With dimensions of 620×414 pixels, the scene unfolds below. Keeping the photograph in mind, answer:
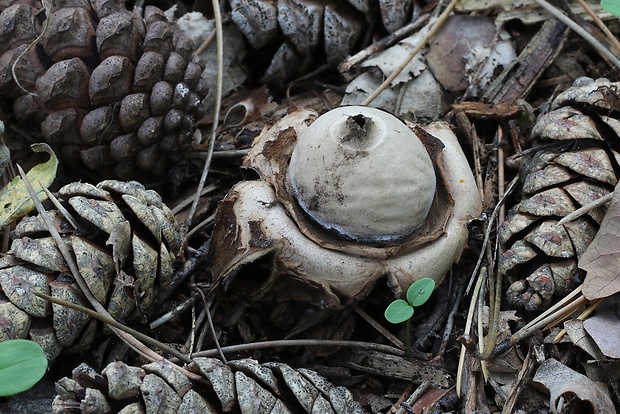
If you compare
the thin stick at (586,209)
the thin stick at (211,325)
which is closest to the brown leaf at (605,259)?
the thin stick at (586,209)

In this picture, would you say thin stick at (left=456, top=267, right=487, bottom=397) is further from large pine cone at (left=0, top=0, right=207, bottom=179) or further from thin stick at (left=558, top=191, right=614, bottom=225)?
large pine cone at (left=0, top=0, right=207, bottom=179)

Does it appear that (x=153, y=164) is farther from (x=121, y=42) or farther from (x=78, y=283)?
(x=78, y=283)

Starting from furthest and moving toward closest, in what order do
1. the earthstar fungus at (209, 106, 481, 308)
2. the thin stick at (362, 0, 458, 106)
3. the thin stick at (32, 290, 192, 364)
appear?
the thin stick at (362, 0, 458, 106) < the earthstar fungus at (209, 106, 481, 308) < the thin stick at (32, 290, 192, 364)

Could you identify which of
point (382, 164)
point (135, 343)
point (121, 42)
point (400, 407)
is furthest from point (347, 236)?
point (121, 42)

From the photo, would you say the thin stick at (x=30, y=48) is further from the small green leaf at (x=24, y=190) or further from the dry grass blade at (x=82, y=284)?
the dry grass blade at (x=82, y=284)

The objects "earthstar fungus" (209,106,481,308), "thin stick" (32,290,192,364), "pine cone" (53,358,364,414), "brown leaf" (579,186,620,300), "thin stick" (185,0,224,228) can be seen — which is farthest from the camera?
"thin stick" (185,0,224,228)

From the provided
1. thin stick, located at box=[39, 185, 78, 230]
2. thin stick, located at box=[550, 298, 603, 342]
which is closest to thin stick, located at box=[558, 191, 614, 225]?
thin stick, located at box=[550, 298, 603, 342]
